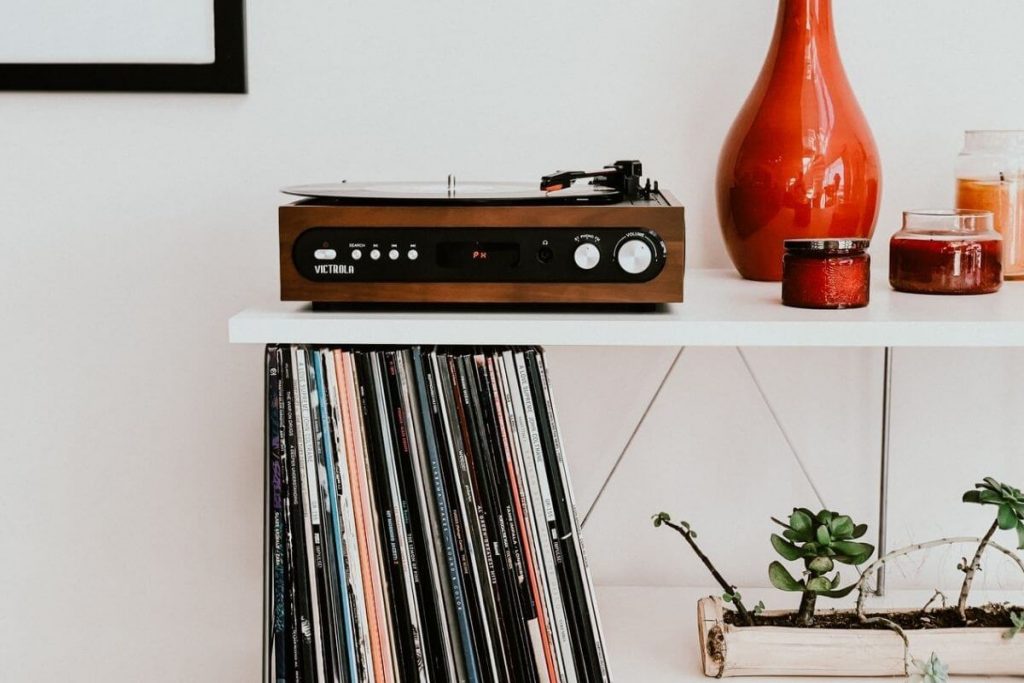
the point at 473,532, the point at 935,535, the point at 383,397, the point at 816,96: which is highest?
the point at 816,96

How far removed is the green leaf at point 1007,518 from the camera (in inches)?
37.1

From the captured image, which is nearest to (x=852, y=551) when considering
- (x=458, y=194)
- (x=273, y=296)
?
(x=458, y=194)

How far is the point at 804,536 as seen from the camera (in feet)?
3.24

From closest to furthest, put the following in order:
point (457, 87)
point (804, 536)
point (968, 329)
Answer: point (968, 329)
point (804, 536)
point (457, 87)

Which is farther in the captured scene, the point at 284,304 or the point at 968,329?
the point at 284,304

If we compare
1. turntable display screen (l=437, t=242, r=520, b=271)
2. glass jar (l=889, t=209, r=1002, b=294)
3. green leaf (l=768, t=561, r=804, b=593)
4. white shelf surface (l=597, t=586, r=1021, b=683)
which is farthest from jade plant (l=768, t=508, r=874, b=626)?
turntable display screen (l=437, t=242, r=520, b=271)

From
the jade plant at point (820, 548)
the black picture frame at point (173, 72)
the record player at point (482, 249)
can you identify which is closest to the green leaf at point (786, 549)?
the jade plant at point (820, 548)

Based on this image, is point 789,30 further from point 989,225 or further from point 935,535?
point 935,535

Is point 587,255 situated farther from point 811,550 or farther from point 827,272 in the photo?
point 811,550

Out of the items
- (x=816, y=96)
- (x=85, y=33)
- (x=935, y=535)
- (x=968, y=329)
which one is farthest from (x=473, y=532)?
(x=85, y=33)

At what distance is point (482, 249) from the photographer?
892 mm

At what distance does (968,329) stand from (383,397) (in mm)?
496

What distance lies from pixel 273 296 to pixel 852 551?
74 centimetres

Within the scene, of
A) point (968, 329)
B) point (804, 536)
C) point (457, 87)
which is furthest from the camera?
point (457, 87)
